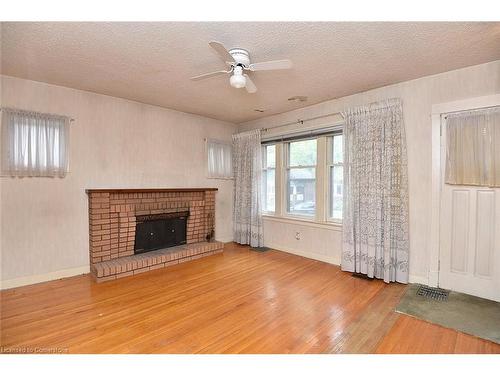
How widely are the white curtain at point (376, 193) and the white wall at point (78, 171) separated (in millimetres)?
2830

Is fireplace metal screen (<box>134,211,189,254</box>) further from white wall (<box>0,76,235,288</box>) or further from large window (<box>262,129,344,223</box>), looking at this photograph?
large window (<box>262,129,344,223</box>)

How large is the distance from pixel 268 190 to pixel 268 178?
240mm

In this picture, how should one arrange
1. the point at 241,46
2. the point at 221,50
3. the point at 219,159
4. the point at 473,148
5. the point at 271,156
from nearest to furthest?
the point at 221,50, the point at 241,46, the point at 473,148, the point at 271,156, the point at 219,159

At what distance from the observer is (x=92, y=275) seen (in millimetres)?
3355

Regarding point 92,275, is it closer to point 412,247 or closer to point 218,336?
point 218,336

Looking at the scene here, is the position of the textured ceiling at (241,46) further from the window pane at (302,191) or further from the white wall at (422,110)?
the window pane at (302,191)

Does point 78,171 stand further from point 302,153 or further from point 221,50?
point 302,153

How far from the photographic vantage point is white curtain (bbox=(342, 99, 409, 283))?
3115 mm

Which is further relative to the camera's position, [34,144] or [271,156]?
[271,156]

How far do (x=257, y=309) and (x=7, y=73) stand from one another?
3.86 metres

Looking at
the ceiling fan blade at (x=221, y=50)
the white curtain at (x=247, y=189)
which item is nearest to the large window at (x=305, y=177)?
the white curtain at (x=247, y=189)

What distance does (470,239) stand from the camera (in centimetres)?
275

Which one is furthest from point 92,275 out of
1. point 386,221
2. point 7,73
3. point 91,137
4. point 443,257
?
point 443,257

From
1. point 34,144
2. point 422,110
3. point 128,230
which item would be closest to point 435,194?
point 422,110
